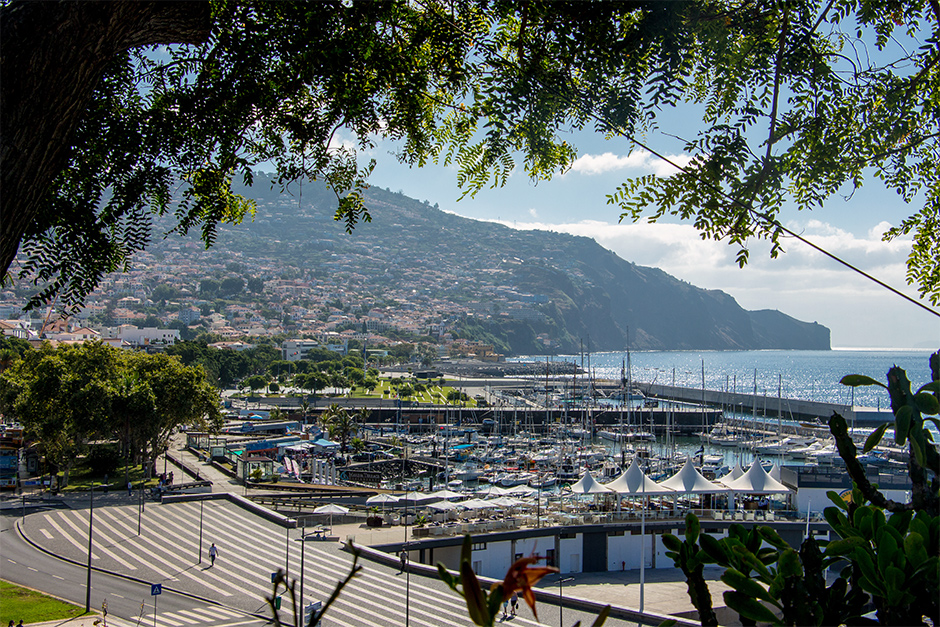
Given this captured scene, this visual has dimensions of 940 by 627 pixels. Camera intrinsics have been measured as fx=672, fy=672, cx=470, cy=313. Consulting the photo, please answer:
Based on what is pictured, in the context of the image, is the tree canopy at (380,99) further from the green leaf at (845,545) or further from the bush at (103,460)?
the bush at (103,460)

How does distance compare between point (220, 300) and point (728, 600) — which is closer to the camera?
point (728, 600)

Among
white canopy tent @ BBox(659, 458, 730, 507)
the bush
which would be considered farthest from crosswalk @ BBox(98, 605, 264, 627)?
the bush

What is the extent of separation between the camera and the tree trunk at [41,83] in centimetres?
146

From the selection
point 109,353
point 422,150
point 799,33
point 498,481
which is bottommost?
point 498,481

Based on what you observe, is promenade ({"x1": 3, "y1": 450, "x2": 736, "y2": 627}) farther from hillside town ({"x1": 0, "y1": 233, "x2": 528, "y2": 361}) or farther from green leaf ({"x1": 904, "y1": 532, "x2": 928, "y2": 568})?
hillside town ({"x1": 0, "y1": 233, "x2": 528, "y2": 361})

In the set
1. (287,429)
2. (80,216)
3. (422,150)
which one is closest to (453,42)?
(422,150)

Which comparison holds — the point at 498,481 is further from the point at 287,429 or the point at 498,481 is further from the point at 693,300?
the point at 693,300

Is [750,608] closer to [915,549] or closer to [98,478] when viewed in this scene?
[915,549]

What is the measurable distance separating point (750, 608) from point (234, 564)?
654 inches

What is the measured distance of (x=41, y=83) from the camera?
151 cm

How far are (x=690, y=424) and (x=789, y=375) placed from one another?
270 feet

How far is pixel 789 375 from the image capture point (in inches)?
4872

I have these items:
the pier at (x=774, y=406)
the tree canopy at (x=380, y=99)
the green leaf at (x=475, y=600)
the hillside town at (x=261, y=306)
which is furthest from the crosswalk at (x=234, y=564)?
the hillside town at (x=261, y=306)

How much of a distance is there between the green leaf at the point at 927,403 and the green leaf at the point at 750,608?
533 mm
